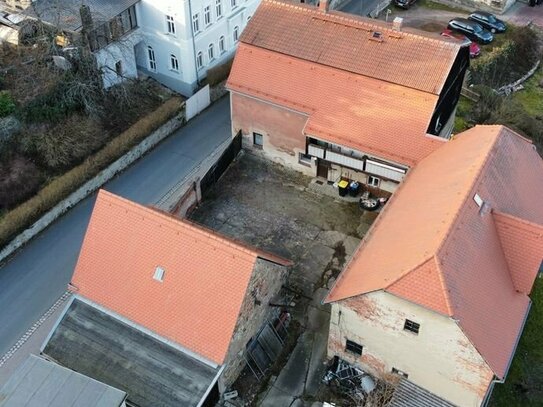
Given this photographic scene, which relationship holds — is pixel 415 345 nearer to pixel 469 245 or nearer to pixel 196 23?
pixel 469 245

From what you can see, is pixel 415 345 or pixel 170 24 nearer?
pixel 415 345

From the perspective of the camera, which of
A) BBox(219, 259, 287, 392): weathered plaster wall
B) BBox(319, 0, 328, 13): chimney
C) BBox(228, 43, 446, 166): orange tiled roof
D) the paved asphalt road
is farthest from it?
BBox(319, 0, 328, 13): chimney

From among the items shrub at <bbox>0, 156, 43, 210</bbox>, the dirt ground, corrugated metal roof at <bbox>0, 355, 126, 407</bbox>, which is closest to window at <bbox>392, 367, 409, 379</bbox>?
the dirt ground

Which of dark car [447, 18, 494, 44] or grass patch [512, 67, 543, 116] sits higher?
dark car [447, 18, 494, 44]

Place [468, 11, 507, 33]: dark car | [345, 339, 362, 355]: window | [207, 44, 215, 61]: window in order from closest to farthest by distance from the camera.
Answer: [345, 339, 362, 355]: window, [207, 44, 215, 61]: window, [468, 11, 507, 33]: dark car

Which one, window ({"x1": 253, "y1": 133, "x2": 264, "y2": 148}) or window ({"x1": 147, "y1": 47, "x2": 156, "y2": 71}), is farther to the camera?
window ({"x1": 147, "y1": 47, "x2": 156, "y2": 71})

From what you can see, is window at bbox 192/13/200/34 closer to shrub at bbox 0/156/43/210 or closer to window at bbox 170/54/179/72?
window at bbox 170/54/179/72

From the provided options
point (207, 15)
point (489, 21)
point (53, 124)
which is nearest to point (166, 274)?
point (53, 124)
